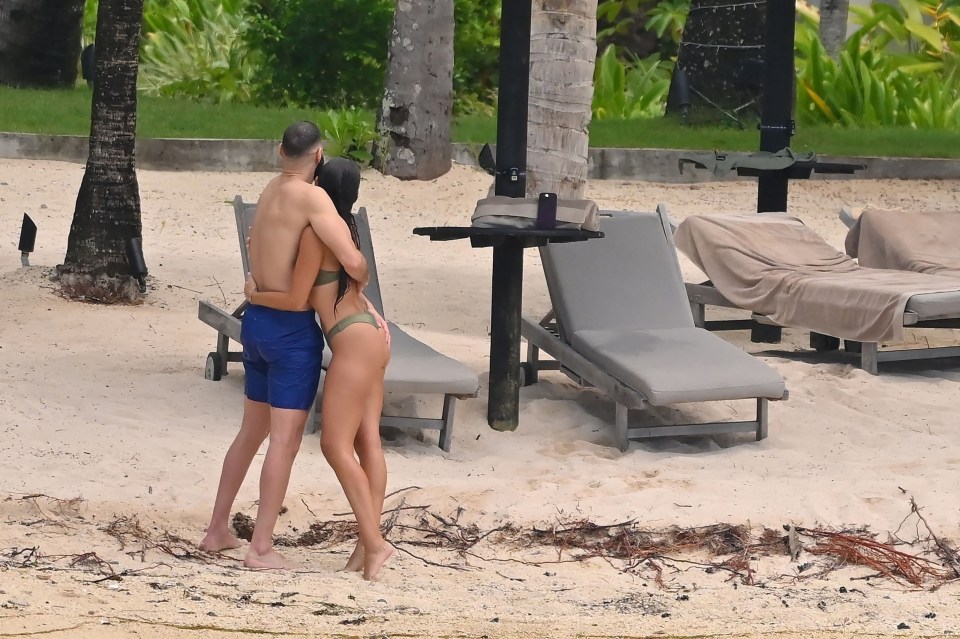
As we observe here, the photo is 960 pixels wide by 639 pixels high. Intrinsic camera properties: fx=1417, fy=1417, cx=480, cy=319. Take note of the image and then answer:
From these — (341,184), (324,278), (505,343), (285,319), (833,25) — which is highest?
(833,25)

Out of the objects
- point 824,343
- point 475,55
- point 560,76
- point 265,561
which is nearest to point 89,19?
point 475,55

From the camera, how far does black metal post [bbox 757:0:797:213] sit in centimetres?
978

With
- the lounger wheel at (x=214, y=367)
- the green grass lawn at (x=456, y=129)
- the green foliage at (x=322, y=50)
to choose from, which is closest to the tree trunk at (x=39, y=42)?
the green grass lawn at (x=456, y=129)

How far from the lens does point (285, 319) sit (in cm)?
469

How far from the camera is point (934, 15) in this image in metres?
20.3

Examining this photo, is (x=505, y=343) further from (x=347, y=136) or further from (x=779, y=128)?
(x=347, y=136)

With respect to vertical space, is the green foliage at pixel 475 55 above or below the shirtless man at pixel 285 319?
above

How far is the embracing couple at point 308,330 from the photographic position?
4.65m

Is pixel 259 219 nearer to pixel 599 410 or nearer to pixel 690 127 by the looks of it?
pixel 599 410

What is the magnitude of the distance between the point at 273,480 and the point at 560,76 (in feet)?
13.4

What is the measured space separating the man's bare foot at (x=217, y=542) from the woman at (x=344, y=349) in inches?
18.6

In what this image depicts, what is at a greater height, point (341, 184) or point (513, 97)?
point (513, 97)

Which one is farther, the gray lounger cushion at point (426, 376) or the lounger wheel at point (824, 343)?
the lounger wheel at point (824, 343)

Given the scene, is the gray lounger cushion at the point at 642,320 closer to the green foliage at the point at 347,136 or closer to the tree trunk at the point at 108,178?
the tree trunk at the point at 108,178
